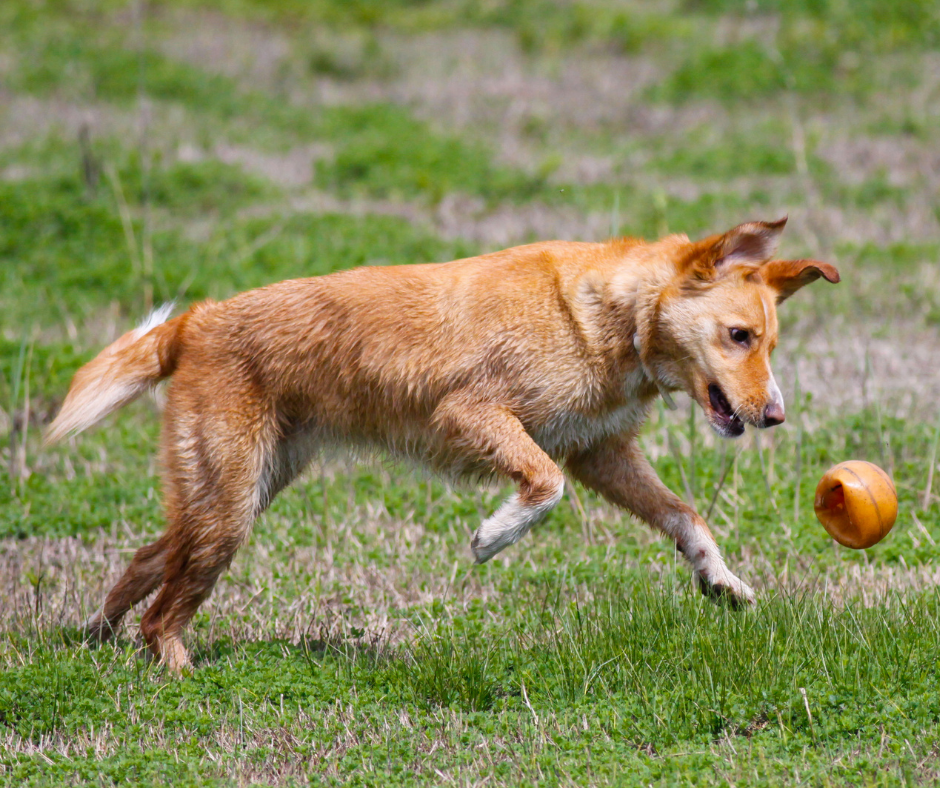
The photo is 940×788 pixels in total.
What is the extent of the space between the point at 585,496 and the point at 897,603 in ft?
6.48

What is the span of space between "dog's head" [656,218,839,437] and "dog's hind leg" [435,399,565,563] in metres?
0.65

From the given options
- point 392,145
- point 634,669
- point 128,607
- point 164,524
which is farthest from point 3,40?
point 634,669

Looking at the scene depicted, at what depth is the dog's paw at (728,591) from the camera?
4.69m

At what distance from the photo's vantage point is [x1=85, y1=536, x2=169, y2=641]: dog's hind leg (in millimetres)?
5172

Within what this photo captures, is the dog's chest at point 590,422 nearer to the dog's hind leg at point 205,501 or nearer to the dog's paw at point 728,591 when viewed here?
the dog's paw at point 728,591

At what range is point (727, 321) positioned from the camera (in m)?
4.54

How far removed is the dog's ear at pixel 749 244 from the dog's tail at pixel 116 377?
2.45 m

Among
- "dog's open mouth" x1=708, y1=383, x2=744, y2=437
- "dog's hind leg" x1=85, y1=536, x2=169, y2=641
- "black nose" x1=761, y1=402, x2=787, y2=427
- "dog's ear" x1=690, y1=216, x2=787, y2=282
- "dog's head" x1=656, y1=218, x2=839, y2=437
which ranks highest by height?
"dog's ear" x1=690, y1=216, x2=787, y2=282

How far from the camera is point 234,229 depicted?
398 inches

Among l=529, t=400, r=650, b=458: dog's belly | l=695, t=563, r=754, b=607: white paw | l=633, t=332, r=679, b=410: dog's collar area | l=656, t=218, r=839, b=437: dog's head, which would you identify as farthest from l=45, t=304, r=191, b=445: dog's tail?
l=695, t=563, r=754, b=607: white paw

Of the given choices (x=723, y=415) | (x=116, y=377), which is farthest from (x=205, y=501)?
(x=723, y=415)

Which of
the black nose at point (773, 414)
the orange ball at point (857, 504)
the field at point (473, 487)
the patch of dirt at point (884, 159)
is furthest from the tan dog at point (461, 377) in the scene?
the patch of dirt at point (884, 159)

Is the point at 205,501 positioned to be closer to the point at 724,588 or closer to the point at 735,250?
the point at 724,588

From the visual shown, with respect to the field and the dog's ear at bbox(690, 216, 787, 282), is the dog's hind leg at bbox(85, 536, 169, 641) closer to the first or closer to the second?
the field
